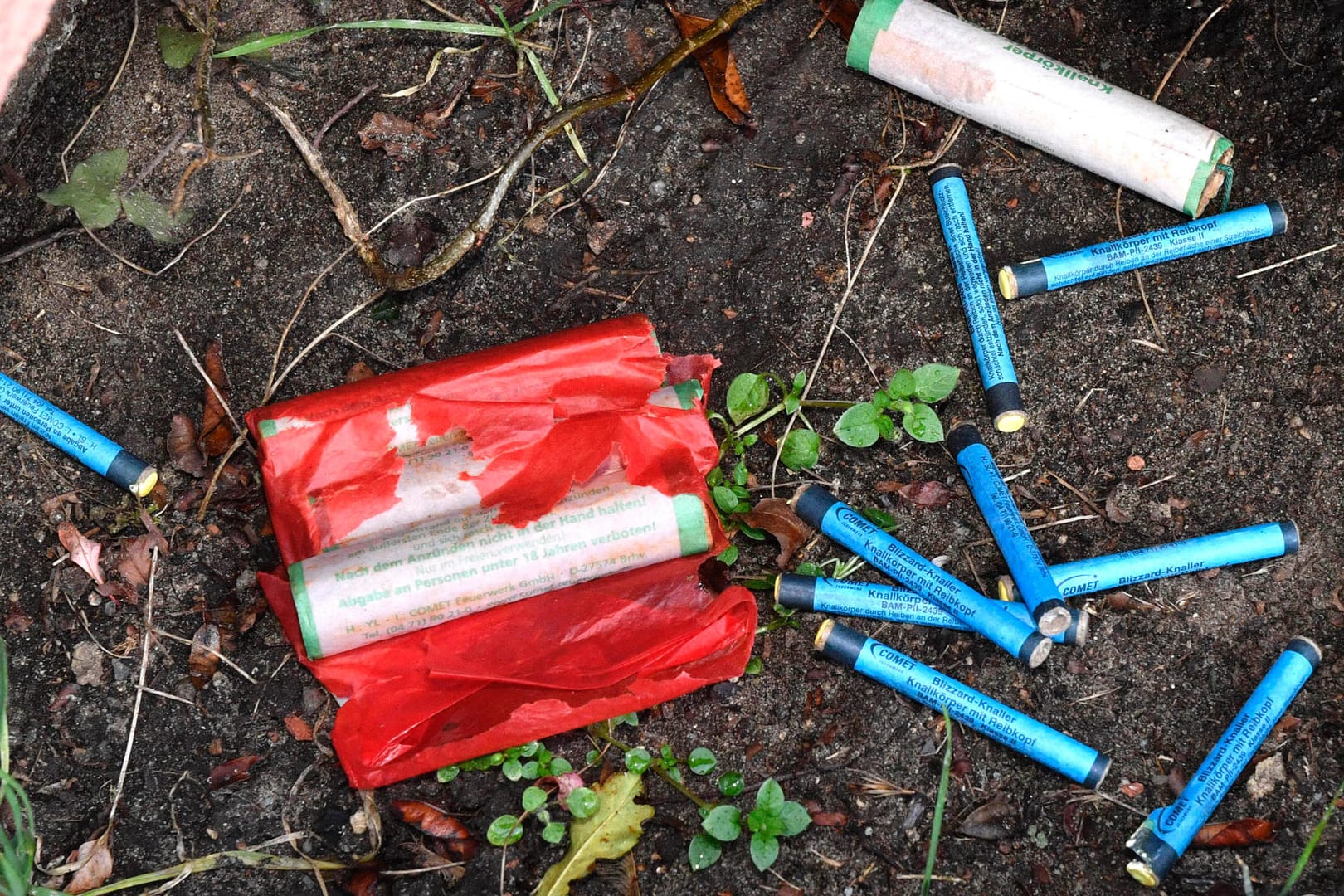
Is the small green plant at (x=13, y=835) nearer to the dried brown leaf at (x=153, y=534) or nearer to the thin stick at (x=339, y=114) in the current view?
the dried brown leaf at (x=153, y=534)

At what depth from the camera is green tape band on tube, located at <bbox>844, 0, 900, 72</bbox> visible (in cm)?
234

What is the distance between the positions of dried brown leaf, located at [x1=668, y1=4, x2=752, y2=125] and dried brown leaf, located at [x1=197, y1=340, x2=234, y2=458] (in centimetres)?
125

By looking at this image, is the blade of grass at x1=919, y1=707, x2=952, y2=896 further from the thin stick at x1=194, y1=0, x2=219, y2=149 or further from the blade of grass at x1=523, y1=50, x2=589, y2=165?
the thin stick at x1=194, y1=0, x2=219, y2=149

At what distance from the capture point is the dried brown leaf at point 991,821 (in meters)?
2.00

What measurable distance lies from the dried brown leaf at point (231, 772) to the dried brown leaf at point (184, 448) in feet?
1.98

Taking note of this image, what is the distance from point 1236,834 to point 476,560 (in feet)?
5.00

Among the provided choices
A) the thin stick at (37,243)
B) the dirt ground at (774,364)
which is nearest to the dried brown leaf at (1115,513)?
the dirt ground at (774,364)

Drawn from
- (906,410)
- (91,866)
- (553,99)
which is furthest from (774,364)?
(91,866)

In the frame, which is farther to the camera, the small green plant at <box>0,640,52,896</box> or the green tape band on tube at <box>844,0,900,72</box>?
the green tape band on tube at <box>844,0,900,72</box>

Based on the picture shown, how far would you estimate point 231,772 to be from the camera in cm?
208

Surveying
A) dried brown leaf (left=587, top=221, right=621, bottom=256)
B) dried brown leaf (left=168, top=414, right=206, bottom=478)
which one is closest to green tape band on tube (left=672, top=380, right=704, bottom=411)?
dried brown leaf (left=587, top=221, right=621, bottom=256)

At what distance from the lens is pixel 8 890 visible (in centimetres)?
181

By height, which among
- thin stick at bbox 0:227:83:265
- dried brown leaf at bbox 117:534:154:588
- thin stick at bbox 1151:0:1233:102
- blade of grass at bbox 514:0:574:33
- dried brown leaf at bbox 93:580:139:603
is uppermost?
blade of grass at bbox 514:0:574:33

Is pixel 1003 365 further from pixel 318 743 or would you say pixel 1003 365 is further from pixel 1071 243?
pixel 318 743
